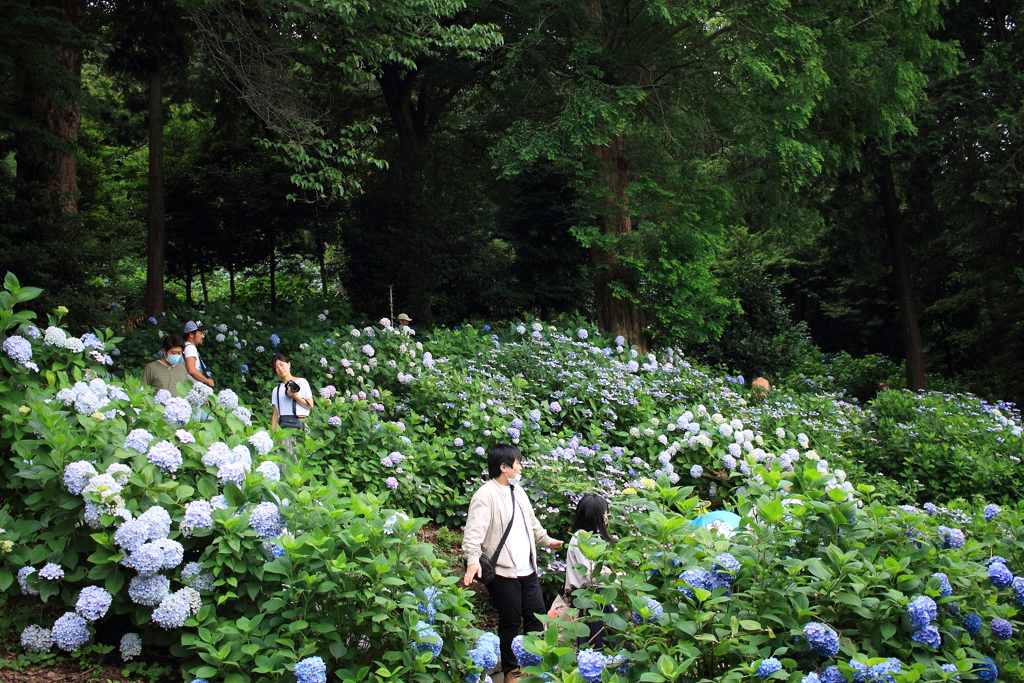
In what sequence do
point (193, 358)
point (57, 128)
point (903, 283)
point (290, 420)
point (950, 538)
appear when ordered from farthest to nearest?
point (903, 283)
point (57, 128)
point (193, 358)
point (290, 420)
point (950, 538)

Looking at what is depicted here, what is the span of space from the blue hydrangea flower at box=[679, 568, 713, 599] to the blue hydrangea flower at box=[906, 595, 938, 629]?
656 millimetres

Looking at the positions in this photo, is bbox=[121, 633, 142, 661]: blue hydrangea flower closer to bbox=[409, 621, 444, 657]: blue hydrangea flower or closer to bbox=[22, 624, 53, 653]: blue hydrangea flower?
bbox=[22, 624, 53, 653]: blue hydrangea flower

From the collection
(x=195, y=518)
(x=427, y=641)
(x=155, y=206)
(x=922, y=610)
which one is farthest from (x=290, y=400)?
(x=155, y=206)

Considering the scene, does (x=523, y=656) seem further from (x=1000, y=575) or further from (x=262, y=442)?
(x=1000, y=575)

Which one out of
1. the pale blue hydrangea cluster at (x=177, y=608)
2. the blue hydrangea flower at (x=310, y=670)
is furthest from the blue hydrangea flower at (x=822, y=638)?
the pale blue hydrangea cluster at (x=177, y=608)

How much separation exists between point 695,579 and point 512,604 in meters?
1.78

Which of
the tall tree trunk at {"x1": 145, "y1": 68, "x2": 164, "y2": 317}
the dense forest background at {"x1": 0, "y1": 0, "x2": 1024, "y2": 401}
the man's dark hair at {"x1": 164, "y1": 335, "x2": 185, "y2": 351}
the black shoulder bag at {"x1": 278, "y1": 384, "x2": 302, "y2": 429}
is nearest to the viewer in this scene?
the black shoulder bag at {"x1": 278, "y1": 384, "x2": 302, "y2": 429}

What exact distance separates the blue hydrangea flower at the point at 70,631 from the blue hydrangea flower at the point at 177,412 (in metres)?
0.93

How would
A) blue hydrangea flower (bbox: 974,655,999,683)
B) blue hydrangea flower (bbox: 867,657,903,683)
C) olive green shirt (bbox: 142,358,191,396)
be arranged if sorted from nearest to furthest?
1. blue hydrangea flower (bbox: 867,657,903,683)
2. blue hydrangea flower (bbox: 974,655,999,683)
3. olive green shirt (bbox: 142,358,191,396)

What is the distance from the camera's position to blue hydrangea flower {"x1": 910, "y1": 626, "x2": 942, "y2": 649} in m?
2.66

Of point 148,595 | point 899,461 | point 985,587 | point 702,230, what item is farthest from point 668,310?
point 148,595

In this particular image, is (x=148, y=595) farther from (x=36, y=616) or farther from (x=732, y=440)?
(x=732, y=440)

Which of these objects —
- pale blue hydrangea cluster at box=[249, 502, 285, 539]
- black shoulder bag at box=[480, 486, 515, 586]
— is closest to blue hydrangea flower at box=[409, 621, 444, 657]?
pale blue hydrangea cluster at box=[249, 502, 285, 539]

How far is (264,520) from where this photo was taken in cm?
315
